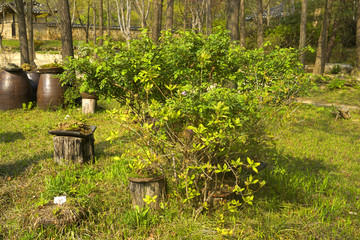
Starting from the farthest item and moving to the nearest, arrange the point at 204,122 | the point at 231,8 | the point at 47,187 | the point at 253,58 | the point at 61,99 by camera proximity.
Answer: the point at 61,99
the point at 231,8
the point at 253,58
the point at 47,187
the point at 204,122

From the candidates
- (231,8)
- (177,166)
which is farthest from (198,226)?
(231,8)

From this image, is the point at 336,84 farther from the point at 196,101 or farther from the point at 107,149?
the point at 196,101

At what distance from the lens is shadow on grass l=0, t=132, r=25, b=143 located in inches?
259

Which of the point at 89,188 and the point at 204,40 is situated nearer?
the point at 204,40

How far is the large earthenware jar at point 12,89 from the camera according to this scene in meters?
9.25

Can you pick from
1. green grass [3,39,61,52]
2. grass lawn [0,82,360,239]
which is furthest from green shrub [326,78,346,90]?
green grass [3,39,61,52]

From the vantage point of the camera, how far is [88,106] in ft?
29.7

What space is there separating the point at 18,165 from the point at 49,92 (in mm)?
4482

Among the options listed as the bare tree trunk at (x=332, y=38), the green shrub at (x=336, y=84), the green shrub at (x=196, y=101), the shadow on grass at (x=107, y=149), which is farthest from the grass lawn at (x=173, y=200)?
the bare tree trunk at (x=332, y=38)

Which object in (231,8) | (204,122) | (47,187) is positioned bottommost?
(47,187)

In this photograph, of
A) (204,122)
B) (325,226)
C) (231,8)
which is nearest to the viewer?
(204,122)

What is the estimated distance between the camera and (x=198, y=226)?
132 inches

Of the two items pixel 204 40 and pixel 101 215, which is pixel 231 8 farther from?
pixel 101 215

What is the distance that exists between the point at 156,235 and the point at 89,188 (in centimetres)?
131
